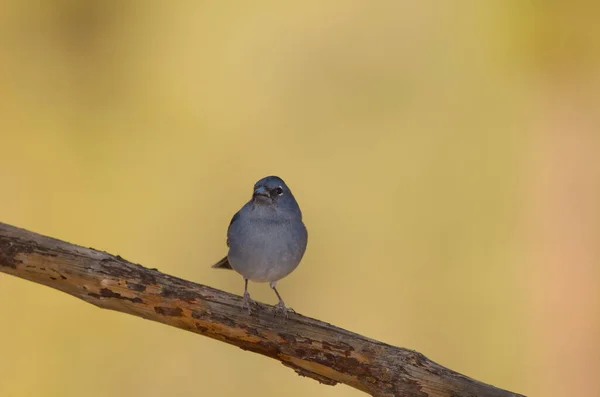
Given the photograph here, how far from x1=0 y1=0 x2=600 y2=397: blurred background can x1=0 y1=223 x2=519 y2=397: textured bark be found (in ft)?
6.31

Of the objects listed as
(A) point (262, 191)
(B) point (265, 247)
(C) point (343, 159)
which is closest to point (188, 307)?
(B) point (265, 247)

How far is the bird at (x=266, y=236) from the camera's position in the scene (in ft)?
9.93

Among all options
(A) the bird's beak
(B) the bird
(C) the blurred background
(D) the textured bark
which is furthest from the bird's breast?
(C) the blurred background

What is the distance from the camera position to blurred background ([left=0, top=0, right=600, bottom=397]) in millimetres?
4746

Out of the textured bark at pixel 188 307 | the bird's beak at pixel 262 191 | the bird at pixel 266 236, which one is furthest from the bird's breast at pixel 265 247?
the textured bark at pixel 188 307

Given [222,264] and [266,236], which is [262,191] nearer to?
[266,236]

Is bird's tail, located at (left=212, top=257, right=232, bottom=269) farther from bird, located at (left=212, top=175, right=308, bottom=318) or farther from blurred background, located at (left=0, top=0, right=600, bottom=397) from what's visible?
blurred background, located at (left=0, top=0, right=600, bottom=397)

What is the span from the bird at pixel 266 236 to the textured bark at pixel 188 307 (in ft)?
1.05

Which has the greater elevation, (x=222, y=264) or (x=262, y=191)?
(x=262, y=191)

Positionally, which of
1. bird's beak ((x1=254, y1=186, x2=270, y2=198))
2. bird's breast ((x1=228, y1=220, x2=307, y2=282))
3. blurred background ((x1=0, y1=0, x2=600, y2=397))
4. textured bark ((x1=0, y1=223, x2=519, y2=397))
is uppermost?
blurred background ((x1=0, y1=0, x2=600, y2=397))

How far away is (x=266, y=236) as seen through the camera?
303 centimetres

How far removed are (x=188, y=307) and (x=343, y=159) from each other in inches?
99.9

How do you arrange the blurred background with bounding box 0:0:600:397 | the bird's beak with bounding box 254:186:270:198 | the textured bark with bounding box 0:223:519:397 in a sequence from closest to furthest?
the textured bark with bounding box 0:223:519:397
the bird's beak with bounding box 254:186:270:198
the blurred background with bounding box 0:0:600:397

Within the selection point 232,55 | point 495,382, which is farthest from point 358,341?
point 232,55
